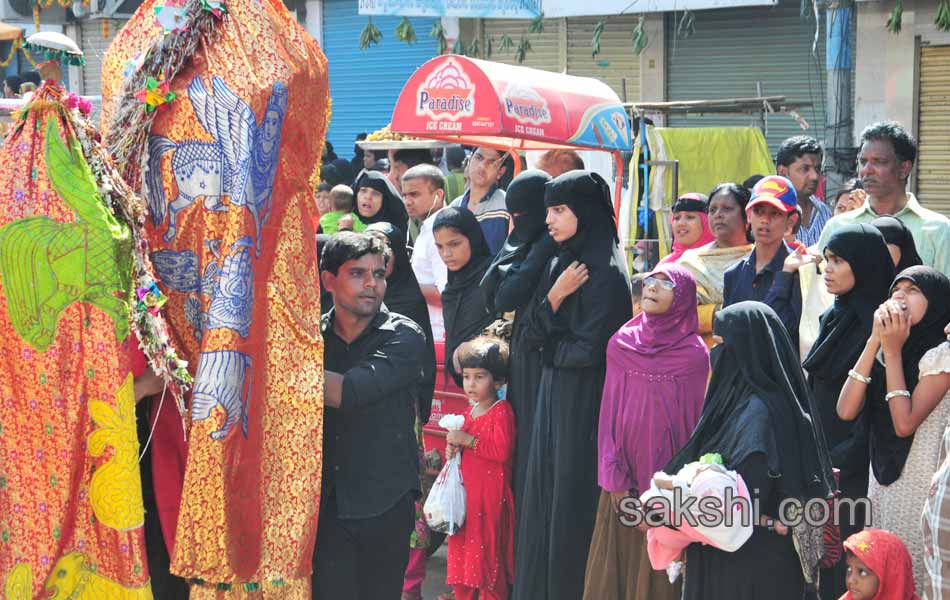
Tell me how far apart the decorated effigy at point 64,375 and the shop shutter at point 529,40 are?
40.1ft

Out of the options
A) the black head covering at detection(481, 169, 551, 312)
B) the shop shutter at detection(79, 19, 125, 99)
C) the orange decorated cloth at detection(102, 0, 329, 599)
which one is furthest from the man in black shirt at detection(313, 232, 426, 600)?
the shop shutter at detection(79, 19, 125, 99)

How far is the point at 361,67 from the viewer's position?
16.8m

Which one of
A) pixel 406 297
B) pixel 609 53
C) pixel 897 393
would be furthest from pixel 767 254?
pixel 609 53

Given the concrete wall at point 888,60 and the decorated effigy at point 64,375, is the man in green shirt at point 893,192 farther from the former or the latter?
the concrete wall at point 888,60

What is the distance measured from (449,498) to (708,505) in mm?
1668

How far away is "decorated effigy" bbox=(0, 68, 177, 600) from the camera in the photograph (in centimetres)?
310

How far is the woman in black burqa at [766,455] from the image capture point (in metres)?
3.89

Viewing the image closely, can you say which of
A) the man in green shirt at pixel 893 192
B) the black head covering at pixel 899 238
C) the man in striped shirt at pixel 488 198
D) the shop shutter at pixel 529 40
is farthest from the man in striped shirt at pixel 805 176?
the shop shutter at pixel 529 40

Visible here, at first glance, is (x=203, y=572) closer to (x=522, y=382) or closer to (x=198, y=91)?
(x=198, y=91)

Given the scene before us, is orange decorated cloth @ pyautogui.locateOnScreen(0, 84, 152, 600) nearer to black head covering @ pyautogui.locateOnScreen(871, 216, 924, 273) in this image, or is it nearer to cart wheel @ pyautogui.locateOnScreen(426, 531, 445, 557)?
cart wheel @ pyautogui.locateOnScreen(426, 531, 445, 557)

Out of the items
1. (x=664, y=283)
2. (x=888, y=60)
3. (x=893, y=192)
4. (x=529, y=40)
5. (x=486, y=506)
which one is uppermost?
(x=529, y=40)

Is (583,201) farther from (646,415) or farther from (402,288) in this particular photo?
(402,288)

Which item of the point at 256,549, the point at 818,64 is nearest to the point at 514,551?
the point at 256,549

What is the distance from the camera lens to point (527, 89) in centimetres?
737
